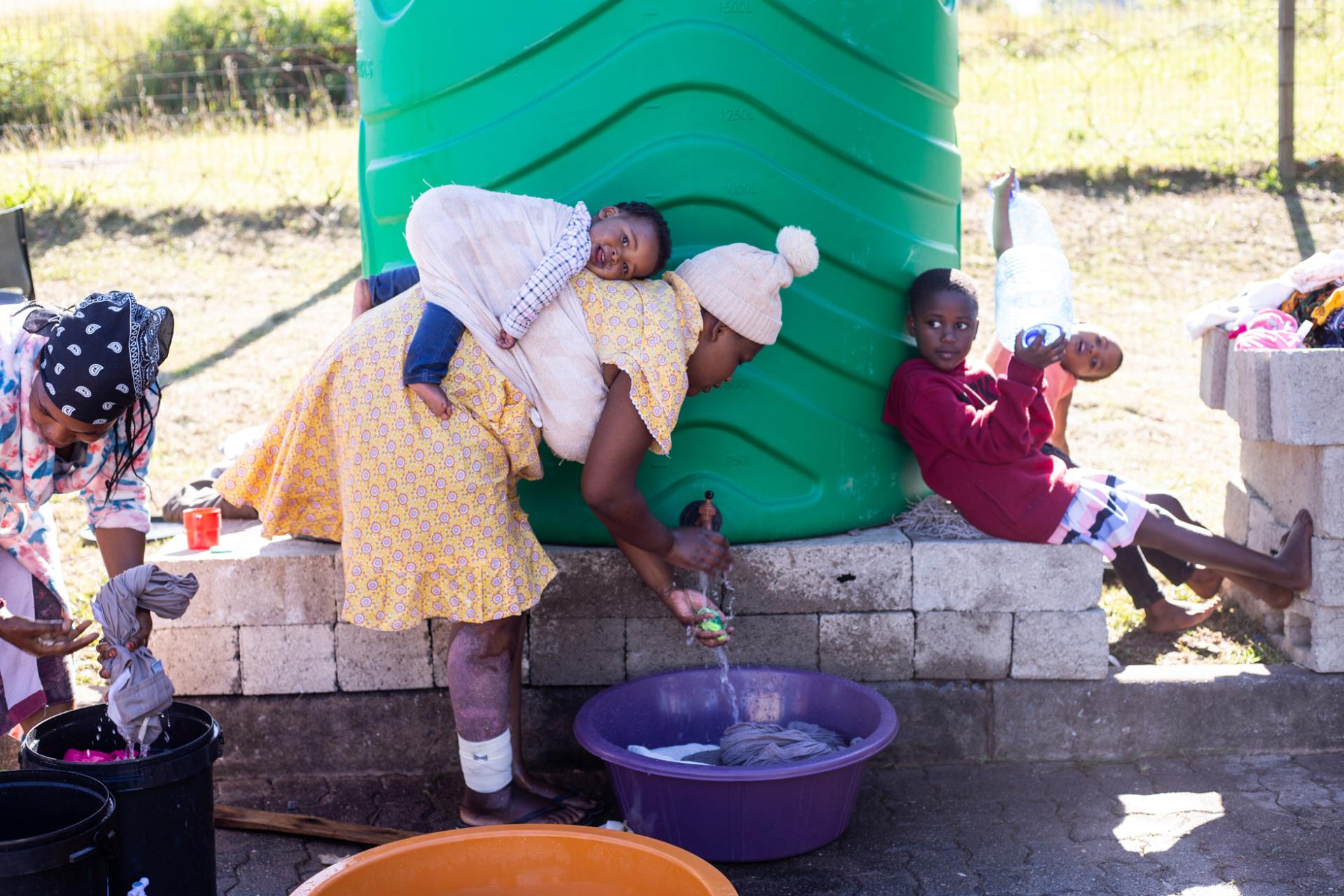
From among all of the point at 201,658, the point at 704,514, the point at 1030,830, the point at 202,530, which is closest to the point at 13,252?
the point at 202,530

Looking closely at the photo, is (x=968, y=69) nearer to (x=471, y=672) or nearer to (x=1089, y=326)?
(x=1089, y=326)

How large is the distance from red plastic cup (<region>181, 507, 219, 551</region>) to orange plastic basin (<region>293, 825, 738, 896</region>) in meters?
1.41

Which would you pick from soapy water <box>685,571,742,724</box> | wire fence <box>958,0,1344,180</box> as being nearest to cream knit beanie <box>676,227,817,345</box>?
soapy water <box>685,571,742,724</box>

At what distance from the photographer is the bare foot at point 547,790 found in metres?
3.45

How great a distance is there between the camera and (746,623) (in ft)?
12.2

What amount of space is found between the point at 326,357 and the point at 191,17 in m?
17.9

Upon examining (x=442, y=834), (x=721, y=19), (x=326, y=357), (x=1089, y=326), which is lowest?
(x=442, y=834)

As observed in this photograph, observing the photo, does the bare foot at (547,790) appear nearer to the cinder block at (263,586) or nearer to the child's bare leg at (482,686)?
the child's bare leg at (482,686)

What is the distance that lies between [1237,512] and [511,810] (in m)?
2.54

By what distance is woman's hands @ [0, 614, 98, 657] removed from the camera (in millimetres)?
2934

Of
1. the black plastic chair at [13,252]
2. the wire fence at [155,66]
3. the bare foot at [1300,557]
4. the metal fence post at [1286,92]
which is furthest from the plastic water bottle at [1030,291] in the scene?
the wire fence at [155,66]

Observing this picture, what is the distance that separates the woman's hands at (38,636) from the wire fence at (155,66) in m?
→ 8.73

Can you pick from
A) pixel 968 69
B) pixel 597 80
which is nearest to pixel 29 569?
pixel 597 80

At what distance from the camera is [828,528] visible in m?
3.79
